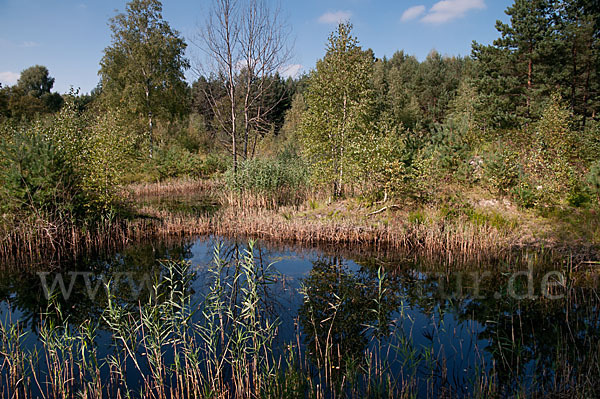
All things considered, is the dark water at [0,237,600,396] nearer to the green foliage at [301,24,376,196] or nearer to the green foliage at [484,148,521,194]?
the green foliage at [484,148,521,194]

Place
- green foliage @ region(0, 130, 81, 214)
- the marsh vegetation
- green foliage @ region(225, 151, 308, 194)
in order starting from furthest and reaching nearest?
green foliage @ region(225, 151, 308, 194), green foliage @ region(0, 130, 81, 214), the marsh vegetation

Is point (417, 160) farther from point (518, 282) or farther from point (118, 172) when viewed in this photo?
point (118, 172)

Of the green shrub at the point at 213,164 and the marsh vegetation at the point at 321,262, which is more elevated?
the green shrub at the point at 213,164

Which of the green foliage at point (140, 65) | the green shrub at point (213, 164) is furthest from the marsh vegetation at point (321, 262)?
the green foliage at point (140, 65)

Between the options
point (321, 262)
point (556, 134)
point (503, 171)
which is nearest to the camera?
point (321, 262)

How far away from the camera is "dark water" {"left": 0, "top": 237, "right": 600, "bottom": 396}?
4547mm

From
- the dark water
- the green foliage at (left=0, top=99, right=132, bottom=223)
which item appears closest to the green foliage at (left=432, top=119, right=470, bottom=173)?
the dark water

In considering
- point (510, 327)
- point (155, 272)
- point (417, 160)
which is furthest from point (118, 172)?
point (510, 327)

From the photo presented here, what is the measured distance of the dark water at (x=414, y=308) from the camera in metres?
4.55

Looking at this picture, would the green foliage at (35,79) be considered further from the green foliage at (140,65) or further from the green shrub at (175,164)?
the green shrub at (175,164)

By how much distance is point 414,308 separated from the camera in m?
6.45

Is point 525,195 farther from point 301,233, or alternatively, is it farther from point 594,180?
point 301,233

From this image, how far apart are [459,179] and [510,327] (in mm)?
8103

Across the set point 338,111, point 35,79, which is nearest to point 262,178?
point 338,111
